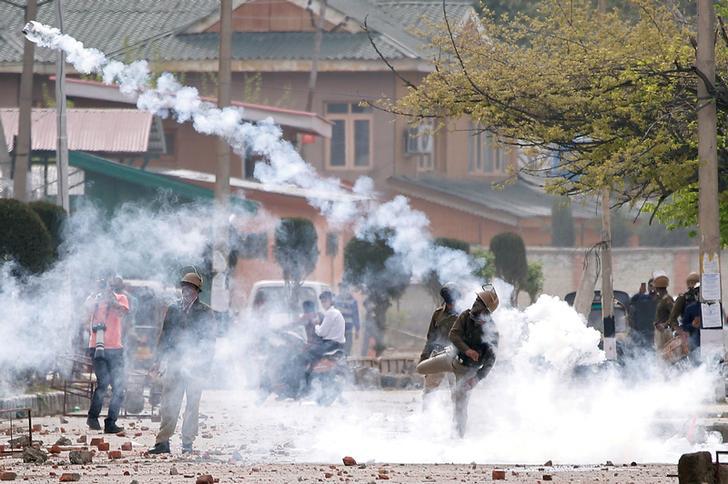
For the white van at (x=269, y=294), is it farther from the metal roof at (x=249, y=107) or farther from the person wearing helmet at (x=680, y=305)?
the person wearing helmet at (x=680, y=305)

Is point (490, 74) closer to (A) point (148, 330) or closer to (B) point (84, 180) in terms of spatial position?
(A) point (148, 330)

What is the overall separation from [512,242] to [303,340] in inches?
587

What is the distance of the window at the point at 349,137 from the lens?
49219 mm

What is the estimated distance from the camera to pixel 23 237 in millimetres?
22094

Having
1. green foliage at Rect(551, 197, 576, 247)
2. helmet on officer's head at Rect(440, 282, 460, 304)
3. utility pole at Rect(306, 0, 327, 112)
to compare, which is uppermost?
utility pole at Rect(306, 0, 327, 112)

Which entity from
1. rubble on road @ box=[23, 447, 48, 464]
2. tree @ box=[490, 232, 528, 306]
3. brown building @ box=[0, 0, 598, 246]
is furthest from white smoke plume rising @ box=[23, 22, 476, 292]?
brown building @ box=[0, 0, 598, 246]

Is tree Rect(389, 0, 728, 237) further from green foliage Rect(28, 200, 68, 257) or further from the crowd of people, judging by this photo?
green foliage Rect(28, 200, 68, 257)

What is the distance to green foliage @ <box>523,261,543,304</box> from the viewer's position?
40812 millimetres

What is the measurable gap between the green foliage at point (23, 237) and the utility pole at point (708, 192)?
8880mm

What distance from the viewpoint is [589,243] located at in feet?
179

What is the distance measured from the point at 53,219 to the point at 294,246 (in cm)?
938

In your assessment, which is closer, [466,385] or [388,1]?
[466,385]

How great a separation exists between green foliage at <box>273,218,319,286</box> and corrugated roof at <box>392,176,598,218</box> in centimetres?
1484

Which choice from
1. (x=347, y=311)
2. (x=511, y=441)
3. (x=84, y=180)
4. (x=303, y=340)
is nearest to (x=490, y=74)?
(x=303, y=340)
